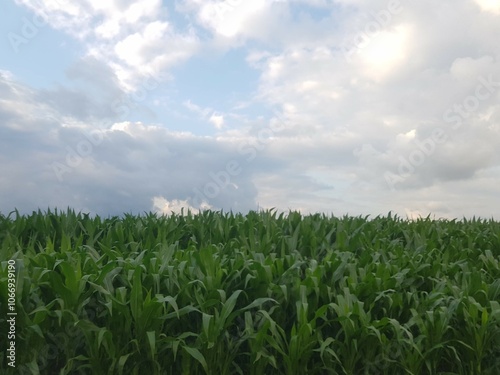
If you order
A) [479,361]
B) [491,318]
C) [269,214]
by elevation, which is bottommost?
[479,361]

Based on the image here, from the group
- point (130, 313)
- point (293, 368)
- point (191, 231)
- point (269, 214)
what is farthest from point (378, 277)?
point (269, 214)

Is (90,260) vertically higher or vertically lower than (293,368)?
higher

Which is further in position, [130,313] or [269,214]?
[269,214]

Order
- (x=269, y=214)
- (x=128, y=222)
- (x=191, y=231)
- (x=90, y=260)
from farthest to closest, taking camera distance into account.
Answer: (x=269, y=214), (x=128, y=222), (x=191, y=231), (x=90, y=260)

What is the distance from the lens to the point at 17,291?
3.59 m

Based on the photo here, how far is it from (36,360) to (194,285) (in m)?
1.14

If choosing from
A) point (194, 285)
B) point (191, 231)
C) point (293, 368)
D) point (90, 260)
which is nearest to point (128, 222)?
point (191, 231)

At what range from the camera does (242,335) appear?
143 inches

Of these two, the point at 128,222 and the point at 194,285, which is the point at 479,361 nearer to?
the point at 194,285

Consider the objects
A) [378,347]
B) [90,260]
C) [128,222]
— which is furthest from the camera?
[128,222]

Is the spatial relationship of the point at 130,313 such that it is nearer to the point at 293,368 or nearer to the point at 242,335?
the point at 242,335

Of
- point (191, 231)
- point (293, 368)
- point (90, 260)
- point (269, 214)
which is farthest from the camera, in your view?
point (269, 214)

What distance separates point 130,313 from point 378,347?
5.60ft

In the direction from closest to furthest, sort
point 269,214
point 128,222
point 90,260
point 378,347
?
point 378,347 → point 90,260 → point 128,222 → point 269,214
